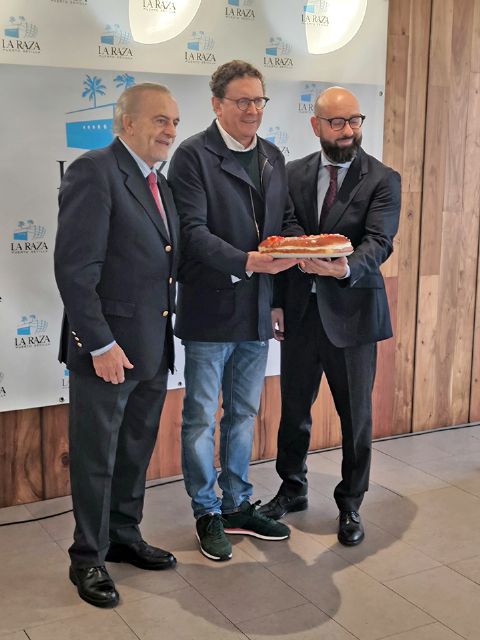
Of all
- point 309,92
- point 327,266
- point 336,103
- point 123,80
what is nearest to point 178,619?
point 327,266

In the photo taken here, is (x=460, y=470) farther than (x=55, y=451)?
Yes

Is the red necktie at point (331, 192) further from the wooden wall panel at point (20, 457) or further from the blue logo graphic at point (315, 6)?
the wooden wall panel at point (20, 457)

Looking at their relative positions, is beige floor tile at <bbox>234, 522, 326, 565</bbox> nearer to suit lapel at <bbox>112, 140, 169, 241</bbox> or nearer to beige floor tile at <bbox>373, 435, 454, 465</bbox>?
beige floor tile at <bbox>373, 435, 454, 465</bbox>

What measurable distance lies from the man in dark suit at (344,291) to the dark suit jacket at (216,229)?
0.62 ft

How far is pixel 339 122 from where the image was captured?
3055 millimetres

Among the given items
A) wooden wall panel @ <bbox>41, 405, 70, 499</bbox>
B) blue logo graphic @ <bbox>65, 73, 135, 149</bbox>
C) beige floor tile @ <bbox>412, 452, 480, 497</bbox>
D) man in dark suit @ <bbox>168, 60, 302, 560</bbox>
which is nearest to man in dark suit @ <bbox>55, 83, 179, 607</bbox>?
man in dark suit @ <bbox>168, 60, 302, 560</bbox>

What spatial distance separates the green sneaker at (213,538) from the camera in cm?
302

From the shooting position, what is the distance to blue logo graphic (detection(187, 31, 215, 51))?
139 inches

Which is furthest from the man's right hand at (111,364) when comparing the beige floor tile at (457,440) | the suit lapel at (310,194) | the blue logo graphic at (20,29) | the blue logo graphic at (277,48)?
the beige floor tile at (457,440)

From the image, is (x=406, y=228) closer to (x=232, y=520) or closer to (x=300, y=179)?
(x=300, y=179)

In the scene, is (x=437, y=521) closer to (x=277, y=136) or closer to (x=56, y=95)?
(x=277, y=136)

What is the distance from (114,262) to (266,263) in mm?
516

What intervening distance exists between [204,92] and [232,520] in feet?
5.71

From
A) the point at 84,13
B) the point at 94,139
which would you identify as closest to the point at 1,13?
the point at 84,13
